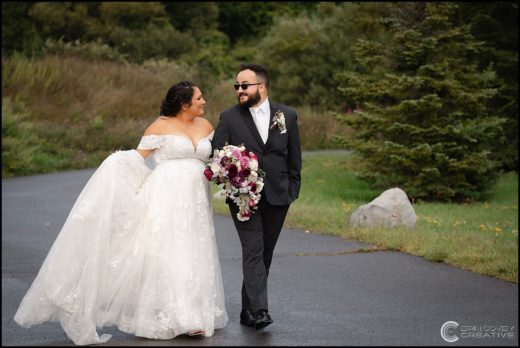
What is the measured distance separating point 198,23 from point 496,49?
31.8 meters

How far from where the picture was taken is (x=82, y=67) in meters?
37.7

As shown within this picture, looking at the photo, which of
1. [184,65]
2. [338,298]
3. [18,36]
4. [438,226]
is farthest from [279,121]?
[18,36]

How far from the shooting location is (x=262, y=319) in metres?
7.73

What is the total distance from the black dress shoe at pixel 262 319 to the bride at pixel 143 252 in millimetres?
308

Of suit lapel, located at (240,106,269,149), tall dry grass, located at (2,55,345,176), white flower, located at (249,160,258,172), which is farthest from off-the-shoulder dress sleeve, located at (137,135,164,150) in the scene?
tall dry grass, located at (2,55,345,176)

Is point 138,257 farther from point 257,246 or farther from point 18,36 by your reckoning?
point 18,36

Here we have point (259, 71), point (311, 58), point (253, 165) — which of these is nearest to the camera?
point (253, 165)

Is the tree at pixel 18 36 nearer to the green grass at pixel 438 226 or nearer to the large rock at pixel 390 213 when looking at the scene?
the green grass at pixel 438 226

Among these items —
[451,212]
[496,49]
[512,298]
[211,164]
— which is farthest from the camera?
[496,49]

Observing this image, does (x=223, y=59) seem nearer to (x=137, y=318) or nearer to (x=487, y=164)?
(x=487, y=164)

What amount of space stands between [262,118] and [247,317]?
5.69 feet

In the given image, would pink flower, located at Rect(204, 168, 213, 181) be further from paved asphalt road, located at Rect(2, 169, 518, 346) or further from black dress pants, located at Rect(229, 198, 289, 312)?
paved asphalt road, located at Rect(2, 169, 518, 346)

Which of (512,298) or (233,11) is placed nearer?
(512,298)

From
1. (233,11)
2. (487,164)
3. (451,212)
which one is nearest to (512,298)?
(451,212)
